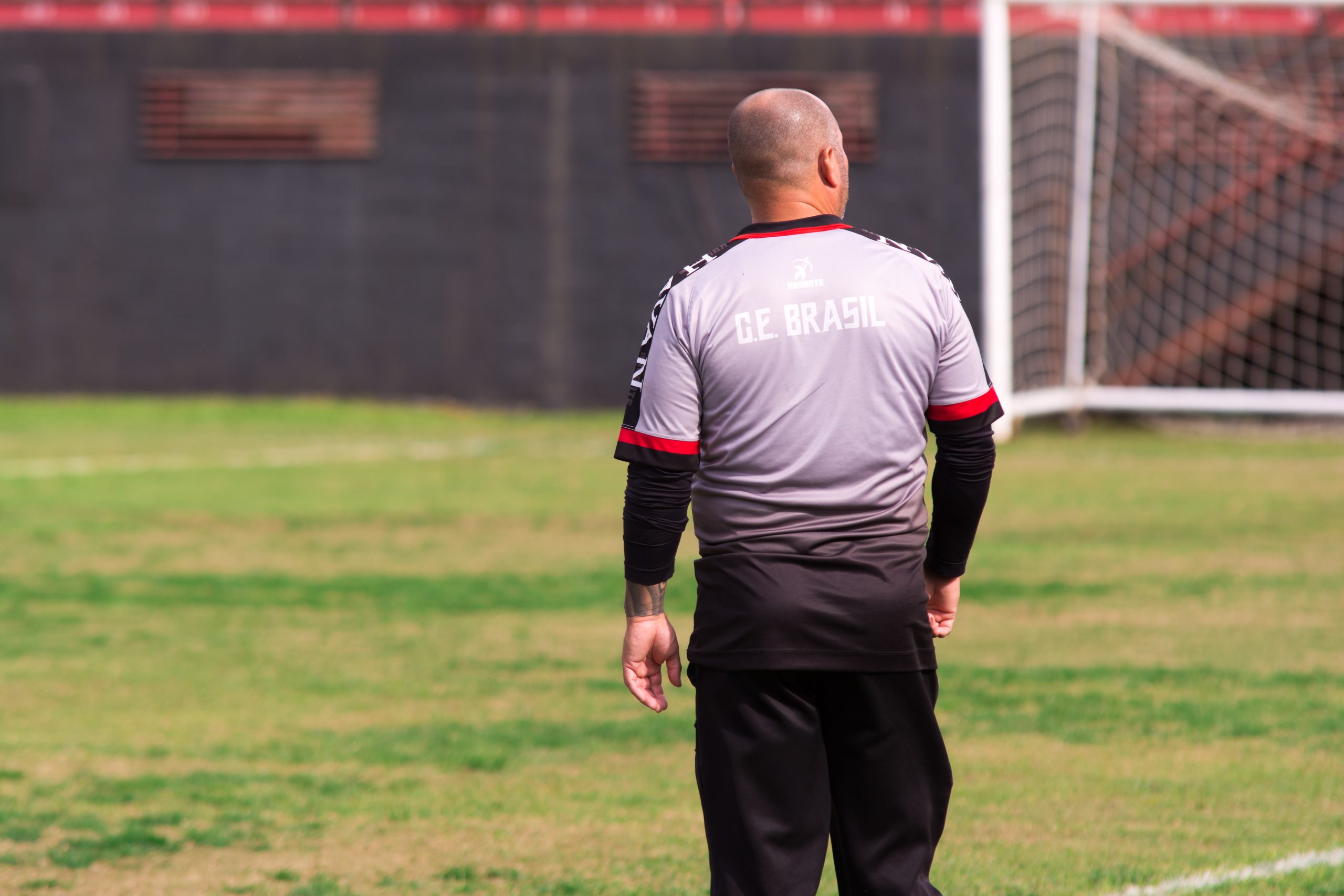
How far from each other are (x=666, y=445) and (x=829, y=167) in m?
0.56

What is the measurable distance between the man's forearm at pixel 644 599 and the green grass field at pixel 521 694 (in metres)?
1.29

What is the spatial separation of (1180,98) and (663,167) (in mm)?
5511

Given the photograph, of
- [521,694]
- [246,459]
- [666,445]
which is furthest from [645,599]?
[246,459]

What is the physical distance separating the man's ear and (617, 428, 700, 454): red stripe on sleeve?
19.9 inches

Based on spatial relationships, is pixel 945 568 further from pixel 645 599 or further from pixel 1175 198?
pixel 1175 198

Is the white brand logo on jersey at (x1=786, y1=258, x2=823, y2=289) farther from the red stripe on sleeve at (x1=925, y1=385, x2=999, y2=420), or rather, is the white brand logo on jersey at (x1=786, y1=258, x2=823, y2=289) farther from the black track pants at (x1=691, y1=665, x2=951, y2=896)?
the black track pants at (x1=691, y1=665, x2=951, y2=896)

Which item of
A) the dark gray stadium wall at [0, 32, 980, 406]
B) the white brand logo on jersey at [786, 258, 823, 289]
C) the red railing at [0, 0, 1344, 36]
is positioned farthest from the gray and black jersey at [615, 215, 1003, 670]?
the red railing at [0, 0, 1344, 36]

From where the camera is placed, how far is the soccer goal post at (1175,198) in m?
17.1

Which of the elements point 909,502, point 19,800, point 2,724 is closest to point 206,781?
point 19,800

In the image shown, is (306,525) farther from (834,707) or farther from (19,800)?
(834,707)

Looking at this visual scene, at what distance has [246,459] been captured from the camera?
15023 millimetres

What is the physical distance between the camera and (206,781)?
17.2ft

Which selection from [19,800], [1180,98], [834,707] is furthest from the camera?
[1180,98]

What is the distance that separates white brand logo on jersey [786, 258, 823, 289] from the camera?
2.95 meters
